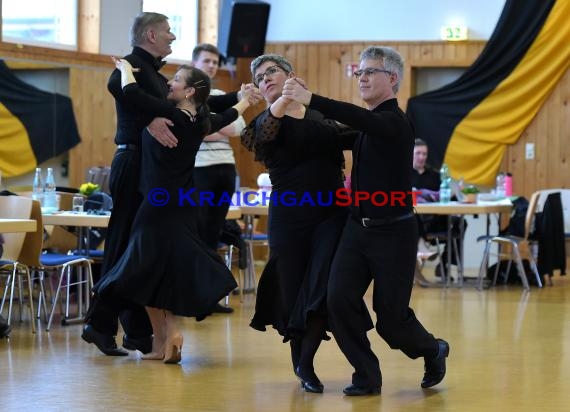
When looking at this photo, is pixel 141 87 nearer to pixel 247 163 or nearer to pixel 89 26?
pixel 89 26

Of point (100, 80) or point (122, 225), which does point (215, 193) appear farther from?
point (100, 80)

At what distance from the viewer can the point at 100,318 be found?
5824 millimetres

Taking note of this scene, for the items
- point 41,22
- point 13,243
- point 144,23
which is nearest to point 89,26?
point 41,22

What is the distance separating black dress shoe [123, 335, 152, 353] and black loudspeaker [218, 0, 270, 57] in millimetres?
6712

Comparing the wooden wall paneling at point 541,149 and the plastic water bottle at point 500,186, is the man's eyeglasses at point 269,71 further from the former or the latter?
the wooden wall paneling at point 541,149

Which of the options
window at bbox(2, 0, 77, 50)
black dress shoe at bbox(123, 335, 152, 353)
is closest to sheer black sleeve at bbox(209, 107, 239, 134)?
black dress shoe at bbox(123, 335, 152, 353)

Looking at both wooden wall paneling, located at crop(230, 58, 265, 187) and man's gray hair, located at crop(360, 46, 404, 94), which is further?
wooden wall paneling, located at crop(230, 58, 265, 187)

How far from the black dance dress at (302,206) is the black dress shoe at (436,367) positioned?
0.55 m

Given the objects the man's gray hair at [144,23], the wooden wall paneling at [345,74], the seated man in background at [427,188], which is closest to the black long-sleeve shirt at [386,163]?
the man's gray hair at [144,23]

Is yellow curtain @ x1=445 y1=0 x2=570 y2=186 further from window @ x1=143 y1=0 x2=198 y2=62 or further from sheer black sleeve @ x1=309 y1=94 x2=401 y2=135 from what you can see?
sheer black sleeve @ x1=309 y1=94 x2=401 y2=135

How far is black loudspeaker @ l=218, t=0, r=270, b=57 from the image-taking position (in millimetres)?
12180

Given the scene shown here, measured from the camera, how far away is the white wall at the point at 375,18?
12531 mm

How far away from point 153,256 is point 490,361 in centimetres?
191

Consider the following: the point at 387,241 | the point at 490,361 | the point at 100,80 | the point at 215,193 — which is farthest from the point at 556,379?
the point at 100,80
